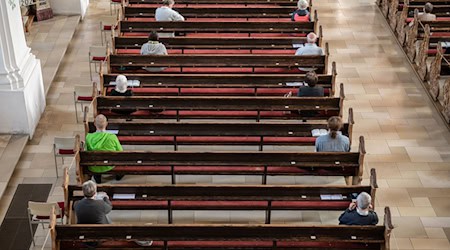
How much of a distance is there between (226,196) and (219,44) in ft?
17.2

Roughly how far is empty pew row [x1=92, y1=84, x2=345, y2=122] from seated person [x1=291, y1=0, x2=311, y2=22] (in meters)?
3.86

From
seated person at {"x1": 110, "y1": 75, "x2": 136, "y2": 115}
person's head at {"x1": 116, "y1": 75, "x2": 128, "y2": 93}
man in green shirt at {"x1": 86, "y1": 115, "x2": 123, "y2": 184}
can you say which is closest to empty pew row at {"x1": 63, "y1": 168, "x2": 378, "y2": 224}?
man in green shirt at {"x1": 86, "y1": 115, "x2": 123, "y2": 184}

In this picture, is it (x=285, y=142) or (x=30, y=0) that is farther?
(x=30, y=0)

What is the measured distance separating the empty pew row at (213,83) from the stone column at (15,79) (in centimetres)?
126

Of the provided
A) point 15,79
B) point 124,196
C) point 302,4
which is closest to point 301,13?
point 302,4

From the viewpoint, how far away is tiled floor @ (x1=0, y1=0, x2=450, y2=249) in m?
9.75

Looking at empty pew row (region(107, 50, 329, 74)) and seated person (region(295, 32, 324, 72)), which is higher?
seated person (region(295, 32, 324, 72))

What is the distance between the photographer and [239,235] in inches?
312

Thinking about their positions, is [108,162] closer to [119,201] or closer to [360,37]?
[119,201]

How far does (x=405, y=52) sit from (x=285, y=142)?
19.2 ft

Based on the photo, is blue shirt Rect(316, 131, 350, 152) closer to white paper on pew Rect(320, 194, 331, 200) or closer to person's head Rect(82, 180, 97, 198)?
white paper on pew Rect(320, 194, 331, 200)

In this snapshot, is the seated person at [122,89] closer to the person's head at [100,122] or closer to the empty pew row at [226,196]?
the person's head at [100,122]

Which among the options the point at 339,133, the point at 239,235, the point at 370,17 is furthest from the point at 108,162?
the point at 370,17

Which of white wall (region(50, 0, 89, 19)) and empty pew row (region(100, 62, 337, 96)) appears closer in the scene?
empty pew row (region(100, 62, 337, 96))
